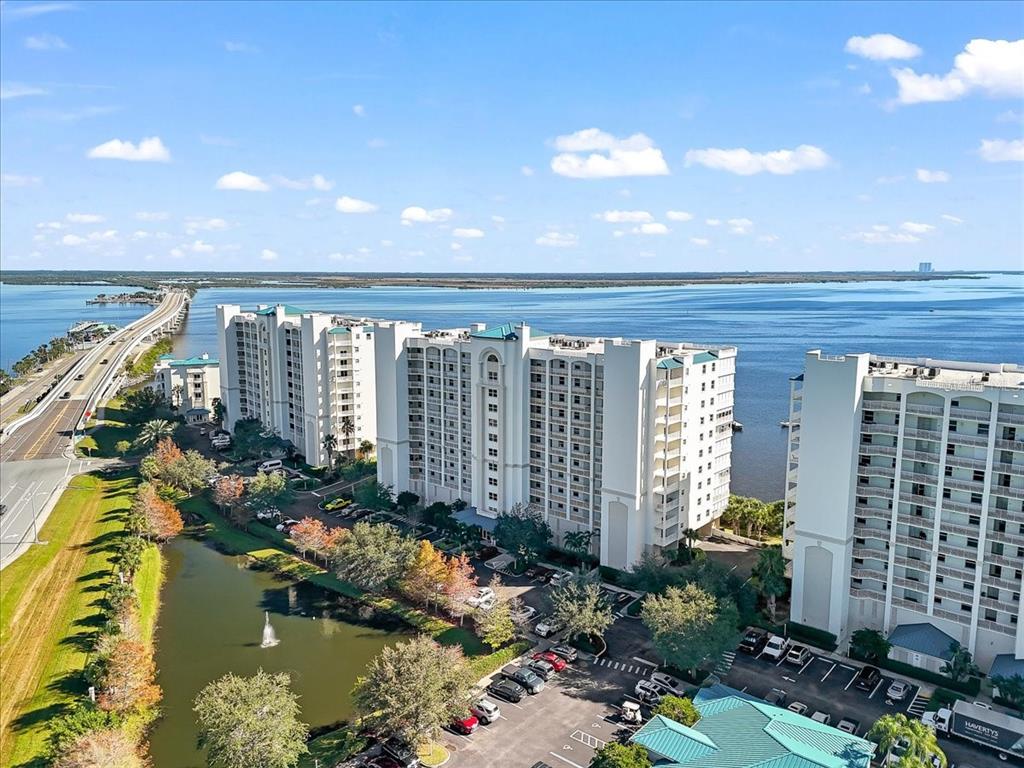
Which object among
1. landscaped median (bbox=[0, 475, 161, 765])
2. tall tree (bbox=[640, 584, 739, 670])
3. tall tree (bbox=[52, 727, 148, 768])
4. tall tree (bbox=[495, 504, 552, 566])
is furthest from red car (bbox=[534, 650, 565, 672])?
landscaped median (bbox=[0, 475, 161, 765])

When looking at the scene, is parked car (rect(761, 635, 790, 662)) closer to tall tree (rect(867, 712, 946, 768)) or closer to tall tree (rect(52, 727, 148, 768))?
tall tree (rect(867, 712, 946, 768))

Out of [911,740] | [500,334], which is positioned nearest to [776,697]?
[911,740]

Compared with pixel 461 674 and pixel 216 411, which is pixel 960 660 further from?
pixel 216 411

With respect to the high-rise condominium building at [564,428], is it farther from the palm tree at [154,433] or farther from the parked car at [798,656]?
the palm tree at [154,433]

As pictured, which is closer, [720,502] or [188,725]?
[188,725]

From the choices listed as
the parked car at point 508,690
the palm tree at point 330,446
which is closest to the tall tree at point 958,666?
the parked car at point 508,690

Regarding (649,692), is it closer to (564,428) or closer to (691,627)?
(691,627)

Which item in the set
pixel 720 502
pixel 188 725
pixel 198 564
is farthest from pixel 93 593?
pixel 720 502
